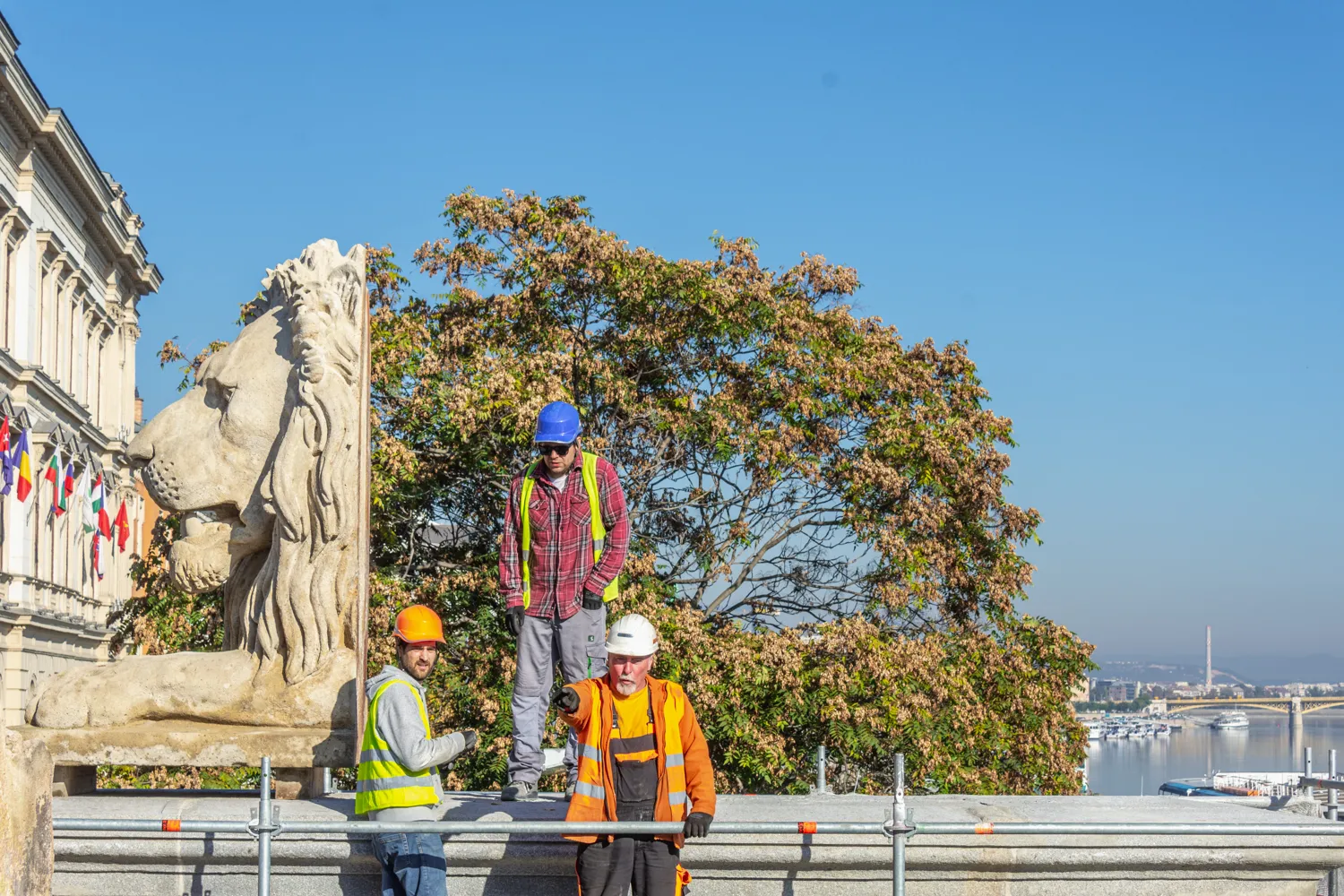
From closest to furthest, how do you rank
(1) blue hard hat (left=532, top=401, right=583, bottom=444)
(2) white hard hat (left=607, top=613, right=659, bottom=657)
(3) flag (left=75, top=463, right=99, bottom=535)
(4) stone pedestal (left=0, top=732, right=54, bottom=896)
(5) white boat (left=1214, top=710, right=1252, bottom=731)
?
(4) stone pedestal (left=0, top=732, right=54, bottom=896)
(2) white hard hat (left=607, top=613, right=659, bottom=657)
(1) blue hard hat (left=532, top=401, right=583, bottom=444)
(3) flag (left=75, top=463, right=99, bottom=535)
(5) white boat (left=1214, top=710, right=1252, bottom=731)

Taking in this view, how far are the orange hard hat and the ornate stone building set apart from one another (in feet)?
102

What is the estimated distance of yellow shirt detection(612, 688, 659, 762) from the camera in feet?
18.7

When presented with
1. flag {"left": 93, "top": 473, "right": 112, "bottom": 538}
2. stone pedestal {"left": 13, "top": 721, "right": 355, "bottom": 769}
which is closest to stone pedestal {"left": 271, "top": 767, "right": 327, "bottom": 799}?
stone pedestal {"left": 13, "top": 721, "right": 355, "bottom": 769}

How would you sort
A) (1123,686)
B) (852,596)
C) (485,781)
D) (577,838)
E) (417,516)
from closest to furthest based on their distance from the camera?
(577,838), (485,781), (417,516), (852,596), (1123,686)

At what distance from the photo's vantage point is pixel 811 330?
18.5 metres

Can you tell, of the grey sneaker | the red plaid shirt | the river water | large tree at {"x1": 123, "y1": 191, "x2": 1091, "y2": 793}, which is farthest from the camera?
the river water

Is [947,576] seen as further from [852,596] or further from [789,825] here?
[789,825]

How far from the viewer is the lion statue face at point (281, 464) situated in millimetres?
7262

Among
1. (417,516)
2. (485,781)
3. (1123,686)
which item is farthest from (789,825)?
(1123,686)

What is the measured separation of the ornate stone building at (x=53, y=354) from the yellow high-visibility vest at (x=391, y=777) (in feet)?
102

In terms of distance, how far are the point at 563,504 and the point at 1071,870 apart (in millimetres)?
2742

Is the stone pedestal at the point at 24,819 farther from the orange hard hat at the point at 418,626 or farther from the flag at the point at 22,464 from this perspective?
the flag at the point at 22,464

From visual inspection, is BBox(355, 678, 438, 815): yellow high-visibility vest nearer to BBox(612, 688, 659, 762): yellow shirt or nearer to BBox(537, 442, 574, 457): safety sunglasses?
BBox(612, 688, 659, 762): yellow shirt

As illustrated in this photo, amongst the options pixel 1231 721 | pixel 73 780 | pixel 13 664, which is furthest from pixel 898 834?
pixel 1231 721
